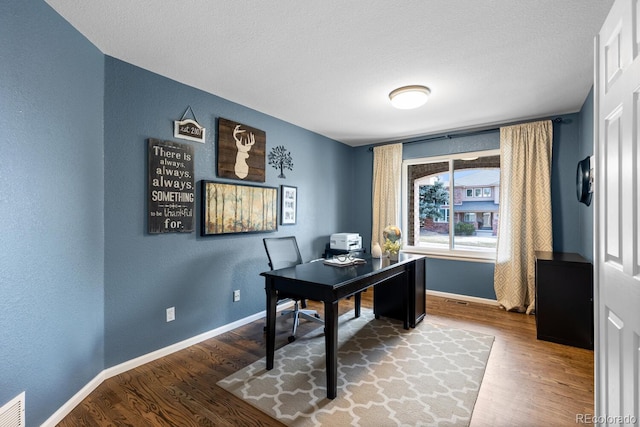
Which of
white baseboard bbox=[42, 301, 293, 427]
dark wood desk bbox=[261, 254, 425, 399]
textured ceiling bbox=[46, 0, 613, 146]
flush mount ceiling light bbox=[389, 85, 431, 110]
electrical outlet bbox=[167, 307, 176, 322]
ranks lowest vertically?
white baseboard bbox=[42, 301, 293, 427]

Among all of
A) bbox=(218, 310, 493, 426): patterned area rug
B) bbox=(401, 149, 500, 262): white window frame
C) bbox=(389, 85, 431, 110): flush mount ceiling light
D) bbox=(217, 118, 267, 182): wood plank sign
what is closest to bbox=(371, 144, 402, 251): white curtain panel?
bbox=(401, 149, 500, 262): white window frame

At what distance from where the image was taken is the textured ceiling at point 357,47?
1687 mm

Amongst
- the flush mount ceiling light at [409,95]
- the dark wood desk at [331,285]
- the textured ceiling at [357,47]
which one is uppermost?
the textured ceiling at [357,47]

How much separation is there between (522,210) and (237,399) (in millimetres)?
3773

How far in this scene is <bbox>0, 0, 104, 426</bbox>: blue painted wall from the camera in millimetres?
1438

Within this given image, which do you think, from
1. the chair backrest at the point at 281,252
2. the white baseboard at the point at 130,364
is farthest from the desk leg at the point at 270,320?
the white baseboard at the point at 130,364

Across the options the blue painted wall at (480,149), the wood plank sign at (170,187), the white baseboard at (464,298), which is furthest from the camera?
the white baseboard at (464,298)

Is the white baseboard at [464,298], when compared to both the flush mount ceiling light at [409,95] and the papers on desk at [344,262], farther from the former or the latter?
the flush mount ceiling light at [409,95]

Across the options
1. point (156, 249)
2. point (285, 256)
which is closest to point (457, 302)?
point (285, 256)

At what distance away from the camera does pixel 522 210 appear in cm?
364

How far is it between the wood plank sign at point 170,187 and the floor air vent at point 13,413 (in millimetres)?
1230

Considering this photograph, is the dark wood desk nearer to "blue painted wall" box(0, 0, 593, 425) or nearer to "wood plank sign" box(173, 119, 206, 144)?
"blue painted wall" box(0, 0, 593, 425)

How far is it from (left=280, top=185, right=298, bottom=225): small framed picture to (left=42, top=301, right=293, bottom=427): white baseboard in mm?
1178

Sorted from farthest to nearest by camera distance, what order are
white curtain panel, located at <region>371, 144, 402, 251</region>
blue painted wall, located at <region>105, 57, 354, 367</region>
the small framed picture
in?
1. white curtain panel, located at <region>371, 144, 402, 251</region>
2. the small framed picture
3. blue painted wall, located at <region>105, 57, 354, 367</region>
